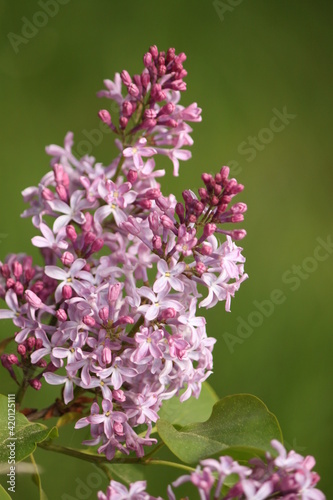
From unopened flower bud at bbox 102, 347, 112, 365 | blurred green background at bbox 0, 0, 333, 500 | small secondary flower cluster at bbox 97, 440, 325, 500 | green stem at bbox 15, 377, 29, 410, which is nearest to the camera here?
small secondary flower cluster at bbox 97, 440, 325, 500

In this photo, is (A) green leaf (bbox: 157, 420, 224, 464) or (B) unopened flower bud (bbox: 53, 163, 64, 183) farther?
(B) unopened flower bud (bbox: 53, 163, 64, 183)

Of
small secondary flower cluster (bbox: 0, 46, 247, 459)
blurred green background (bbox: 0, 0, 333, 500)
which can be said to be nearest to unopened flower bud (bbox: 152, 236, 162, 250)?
small secondary flower cluster (bbox: 0, 46, 247, 459)

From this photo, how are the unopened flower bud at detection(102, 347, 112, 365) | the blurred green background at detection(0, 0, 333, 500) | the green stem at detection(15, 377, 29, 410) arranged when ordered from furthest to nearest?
the blurred green background at detection(0, 0, 333, 500), the green stem at detection(15, 377, 29, 410), the unopened flower bud at detection(102, 347, 112, 365)

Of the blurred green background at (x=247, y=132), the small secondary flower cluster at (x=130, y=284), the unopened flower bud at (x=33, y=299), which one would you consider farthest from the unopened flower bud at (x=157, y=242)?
the blurred green background at (x=247, y=132)

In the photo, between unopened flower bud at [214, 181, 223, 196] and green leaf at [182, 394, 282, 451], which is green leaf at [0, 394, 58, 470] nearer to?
green leaf at [182, 394, 282, 451]

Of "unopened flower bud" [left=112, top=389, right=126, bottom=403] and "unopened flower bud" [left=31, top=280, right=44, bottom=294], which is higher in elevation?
"unopened flower bud" [left=31, top=280, right=44, bottom=294]

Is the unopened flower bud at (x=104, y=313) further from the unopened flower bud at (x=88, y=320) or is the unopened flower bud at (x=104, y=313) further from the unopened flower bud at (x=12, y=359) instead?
the unopened flower bud at (x=12, y=359)

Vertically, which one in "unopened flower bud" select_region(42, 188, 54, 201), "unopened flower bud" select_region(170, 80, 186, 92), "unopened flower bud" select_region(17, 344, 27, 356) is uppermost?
"unopened flower bud" select_region(170, 80, 186, 92)
